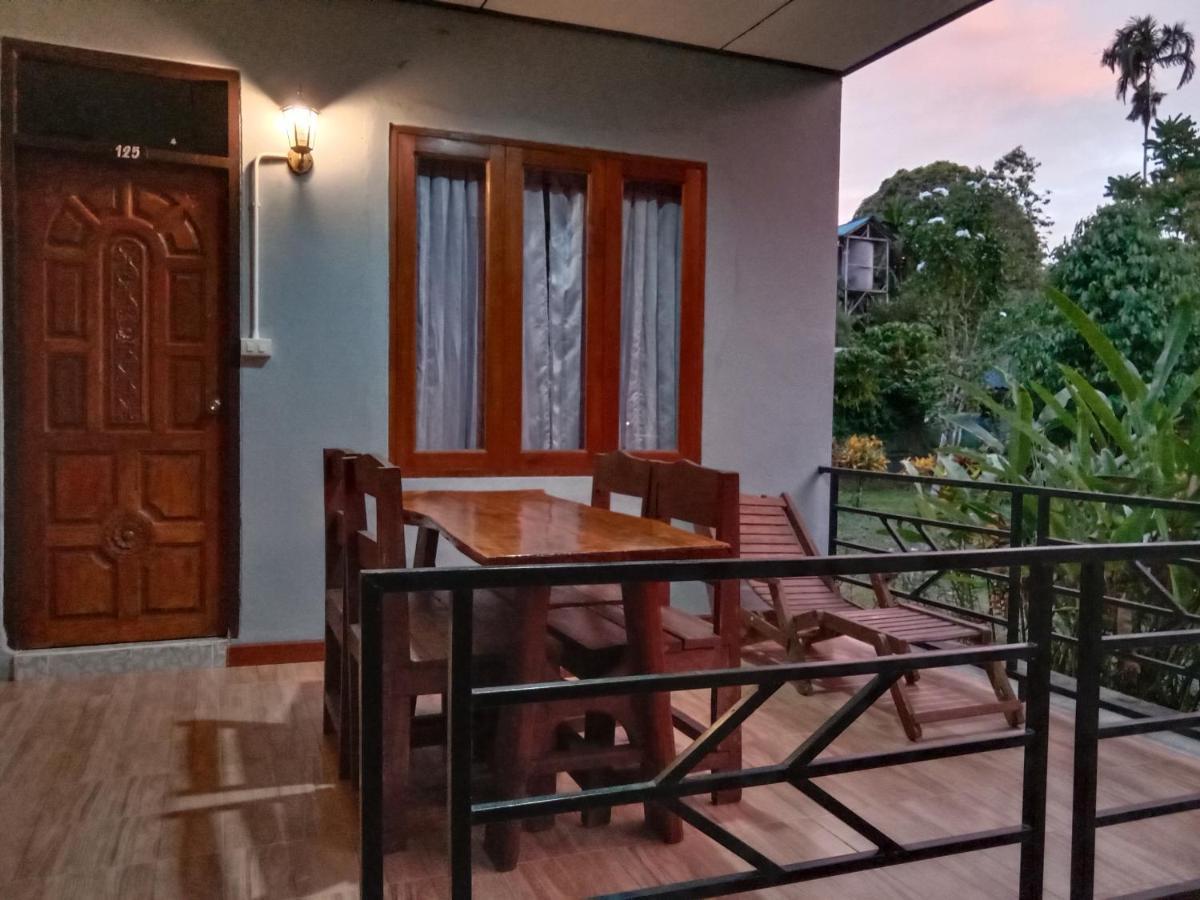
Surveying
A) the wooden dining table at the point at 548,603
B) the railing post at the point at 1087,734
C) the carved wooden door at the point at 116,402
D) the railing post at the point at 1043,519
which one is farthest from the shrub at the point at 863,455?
the railing post at the point at 1087,734

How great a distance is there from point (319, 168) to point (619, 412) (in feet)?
6.01

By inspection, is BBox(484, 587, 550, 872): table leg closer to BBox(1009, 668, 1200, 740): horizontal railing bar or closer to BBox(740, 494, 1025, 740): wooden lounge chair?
BBox(740, 494, 1025, 740): wooden lounge chair

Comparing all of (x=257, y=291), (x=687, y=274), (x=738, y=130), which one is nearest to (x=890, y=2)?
(x=738, y=130)

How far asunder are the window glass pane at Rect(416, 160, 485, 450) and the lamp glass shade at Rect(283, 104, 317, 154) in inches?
21.0

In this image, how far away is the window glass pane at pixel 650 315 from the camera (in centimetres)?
475

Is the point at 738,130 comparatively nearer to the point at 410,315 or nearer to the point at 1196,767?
the point at 410,315

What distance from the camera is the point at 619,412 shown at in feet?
15.6

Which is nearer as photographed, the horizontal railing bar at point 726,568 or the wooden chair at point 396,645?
the horizontal railing bar at point 726,568

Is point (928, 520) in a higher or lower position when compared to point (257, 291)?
lower

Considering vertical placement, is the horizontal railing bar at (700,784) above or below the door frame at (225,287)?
below

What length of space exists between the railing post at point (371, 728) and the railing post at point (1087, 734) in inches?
49.0

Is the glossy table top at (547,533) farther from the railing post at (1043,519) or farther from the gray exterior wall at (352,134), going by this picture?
the railing post at (1043,519)

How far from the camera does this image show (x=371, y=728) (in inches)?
48.9

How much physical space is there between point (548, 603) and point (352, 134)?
109 inches
